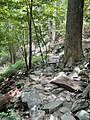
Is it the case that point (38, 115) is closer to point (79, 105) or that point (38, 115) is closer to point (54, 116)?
point (54, 116)

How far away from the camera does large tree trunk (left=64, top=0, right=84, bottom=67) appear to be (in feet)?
21.7

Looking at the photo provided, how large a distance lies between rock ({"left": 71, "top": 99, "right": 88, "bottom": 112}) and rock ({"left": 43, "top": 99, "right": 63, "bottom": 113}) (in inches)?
12.3

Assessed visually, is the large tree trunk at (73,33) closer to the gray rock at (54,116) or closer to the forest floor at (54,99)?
the forest floor at (54,99)

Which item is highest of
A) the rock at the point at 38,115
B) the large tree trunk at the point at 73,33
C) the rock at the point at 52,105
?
the large tree trunk at the point at 73,33

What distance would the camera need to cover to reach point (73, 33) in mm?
6645

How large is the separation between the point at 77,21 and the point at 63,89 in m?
2.71

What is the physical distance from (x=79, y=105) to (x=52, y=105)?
0.58m

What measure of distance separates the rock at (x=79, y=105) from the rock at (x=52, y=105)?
31cm

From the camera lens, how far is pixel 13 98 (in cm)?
518

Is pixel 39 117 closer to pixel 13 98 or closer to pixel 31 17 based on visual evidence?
pixel 13 98

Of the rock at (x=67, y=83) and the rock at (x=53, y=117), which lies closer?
the rock at (x=53, y=117)

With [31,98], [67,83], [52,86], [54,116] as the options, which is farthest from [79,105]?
[52,86]

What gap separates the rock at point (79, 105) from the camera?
13.0 feet

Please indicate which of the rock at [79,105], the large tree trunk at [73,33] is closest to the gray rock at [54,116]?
the rock at [79,105]
